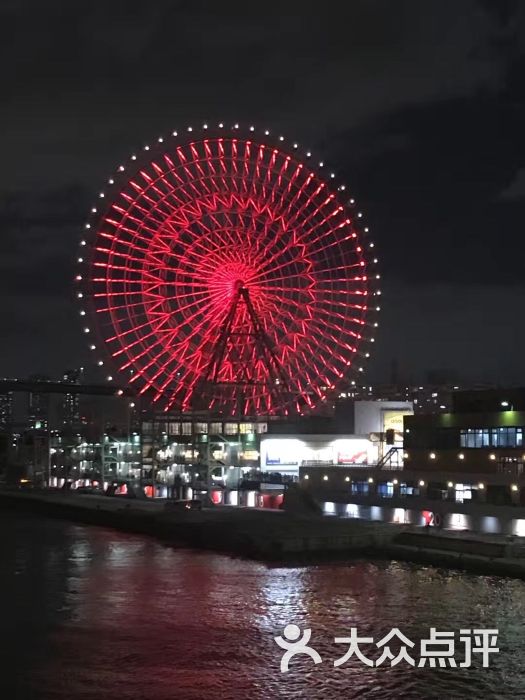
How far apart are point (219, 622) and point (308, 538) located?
503 inches

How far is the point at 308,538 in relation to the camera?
37.6 meters

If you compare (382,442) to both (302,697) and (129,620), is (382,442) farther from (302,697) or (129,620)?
(302,697)

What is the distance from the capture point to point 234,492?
70000 millimetres

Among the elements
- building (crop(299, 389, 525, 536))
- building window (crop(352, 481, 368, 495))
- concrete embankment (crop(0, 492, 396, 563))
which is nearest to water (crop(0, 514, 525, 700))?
concrete embankment (crop(0, 492, 396, 563))

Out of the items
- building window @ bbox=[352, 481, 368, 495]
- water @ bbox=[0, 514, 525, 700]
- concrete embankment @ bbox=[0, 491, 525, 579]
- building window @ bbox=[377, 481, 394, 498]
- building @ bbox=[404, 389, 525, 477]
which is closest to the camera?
water @ bbox=[0, 514, 525, 700]

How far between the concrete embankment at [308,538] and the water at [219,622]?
959 mm

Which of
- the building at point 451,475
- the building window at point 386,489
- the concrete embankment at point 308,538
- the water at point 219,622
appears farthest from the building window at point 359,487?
the water at point 219,622

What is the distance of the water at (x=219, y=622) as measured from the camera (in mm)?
19078

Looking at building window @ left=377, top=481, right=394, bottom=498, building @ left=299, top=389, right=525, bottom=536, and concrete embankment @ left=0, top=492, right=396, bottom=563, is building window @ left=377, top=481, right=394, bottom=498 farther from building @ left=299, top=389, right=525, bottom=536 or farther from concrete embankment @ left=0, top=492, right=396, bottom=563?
concrete embankment @ left=0, top=492, right=396, bottom=563

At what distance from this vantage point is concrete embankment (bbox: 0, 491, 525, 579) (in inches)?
1258

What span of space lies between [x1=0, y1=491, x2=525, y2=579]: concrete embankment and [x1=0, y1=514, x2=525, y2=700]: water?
959 mm

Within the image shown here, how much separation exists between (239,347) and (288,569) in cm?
2575

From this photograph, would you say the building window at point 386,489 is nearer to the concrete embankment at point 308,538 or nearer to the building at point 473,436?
the building at point 473,436

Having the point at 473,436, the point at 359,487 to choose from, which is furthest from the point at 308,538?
the point at 359,487
